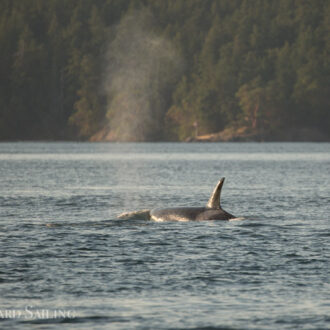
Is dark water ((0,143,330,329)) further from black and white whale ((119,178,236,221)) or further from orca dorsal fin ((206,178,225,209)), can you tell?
orca dorsal fin ((206,178,225,209))

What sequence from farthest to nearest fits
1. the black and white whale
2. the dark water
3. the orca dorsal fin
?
the black and white whale
the orca dorsal fin
the dark water

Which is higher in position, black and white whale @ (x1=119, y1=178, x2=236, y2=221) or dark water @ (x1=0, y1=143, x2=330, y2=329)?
black and white whale @ (x1=119, y1=178, x2=236, y2=221)

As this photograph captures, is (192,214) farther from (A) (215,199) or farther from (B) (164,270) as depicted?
(B) (164,270)

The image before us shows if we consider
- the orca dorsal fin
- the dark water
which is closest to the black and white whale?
the orca dorsal fin

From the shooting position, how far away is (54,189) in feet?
194

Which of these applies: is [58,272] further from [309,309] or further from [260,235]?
[260,235]

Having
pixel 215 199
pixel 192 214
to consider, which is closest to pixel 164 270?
pixel 215 199

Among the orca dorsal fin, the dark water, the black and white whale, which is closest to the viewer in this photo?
the dark water

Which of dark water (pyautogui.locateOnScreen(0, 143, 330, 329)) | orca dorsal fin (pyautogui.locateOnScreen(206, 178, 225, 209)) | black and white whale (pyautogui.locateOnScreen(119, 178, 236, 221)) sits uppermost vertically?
orca dorsal fin (pyautogui.locateOnScreen(206, 178, 225, 209))

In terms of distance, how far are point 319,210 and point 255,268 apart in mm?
17751

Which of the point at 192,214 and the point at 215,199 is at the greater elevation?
the point at 215,199

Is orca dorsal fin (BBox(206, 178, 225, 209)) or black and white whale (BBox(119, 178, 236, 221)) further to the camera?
black and white whale (BBox(119, 178, 236, 221))

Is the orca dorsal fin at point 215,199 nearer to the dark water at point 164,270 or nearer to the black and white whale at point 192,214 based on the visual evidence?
the black and white whale at point 192,214

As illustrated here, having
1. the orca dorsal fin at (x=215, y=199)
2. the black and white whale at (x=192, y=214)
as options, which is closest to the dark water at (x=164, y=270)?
the black and white whale at (x=192, y=214)
